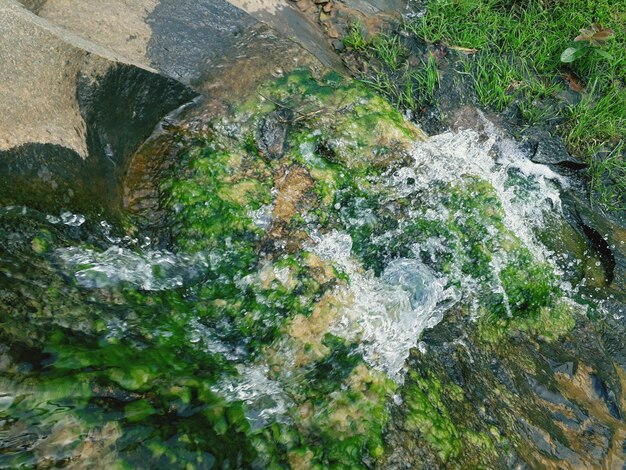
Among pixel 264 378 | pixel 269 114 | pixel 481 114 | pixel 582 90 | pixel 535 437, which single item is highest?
pixel 582 90

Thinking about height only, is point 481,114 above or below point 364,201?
above

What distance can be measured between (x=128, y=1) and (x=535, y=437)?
3.38 m

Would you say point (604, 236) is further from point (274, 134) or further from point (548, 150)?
point (274, 134)

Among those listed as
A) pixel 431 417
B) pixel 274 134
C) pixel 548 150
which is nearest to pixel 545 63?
pixel 548 150

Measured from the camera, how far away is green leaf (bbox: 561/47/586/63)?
13.3 feet

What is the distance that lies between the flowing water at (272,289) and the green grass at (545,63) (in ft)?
1.38

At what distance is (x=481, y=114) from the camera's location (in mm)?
3975

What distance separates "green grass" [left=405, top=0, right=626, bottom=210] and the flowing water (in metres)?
0.42

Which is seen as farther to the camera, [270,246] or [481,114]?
[481,114]

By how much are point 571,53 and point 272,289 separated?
3306 mm

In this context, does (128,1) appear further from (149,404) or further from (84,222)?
(149,404)

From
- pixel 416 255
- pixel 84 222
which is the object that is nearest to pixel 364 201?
pixel 416 255

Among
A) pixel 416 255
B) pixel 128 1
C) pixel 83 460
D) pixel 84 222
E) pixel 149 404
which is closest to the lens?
pixel 83 460

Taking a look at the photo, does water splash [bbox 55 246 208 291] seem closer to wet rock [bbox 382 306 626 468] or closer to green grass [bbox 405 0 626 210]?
wet rock [bbox 382 306 626 468]
